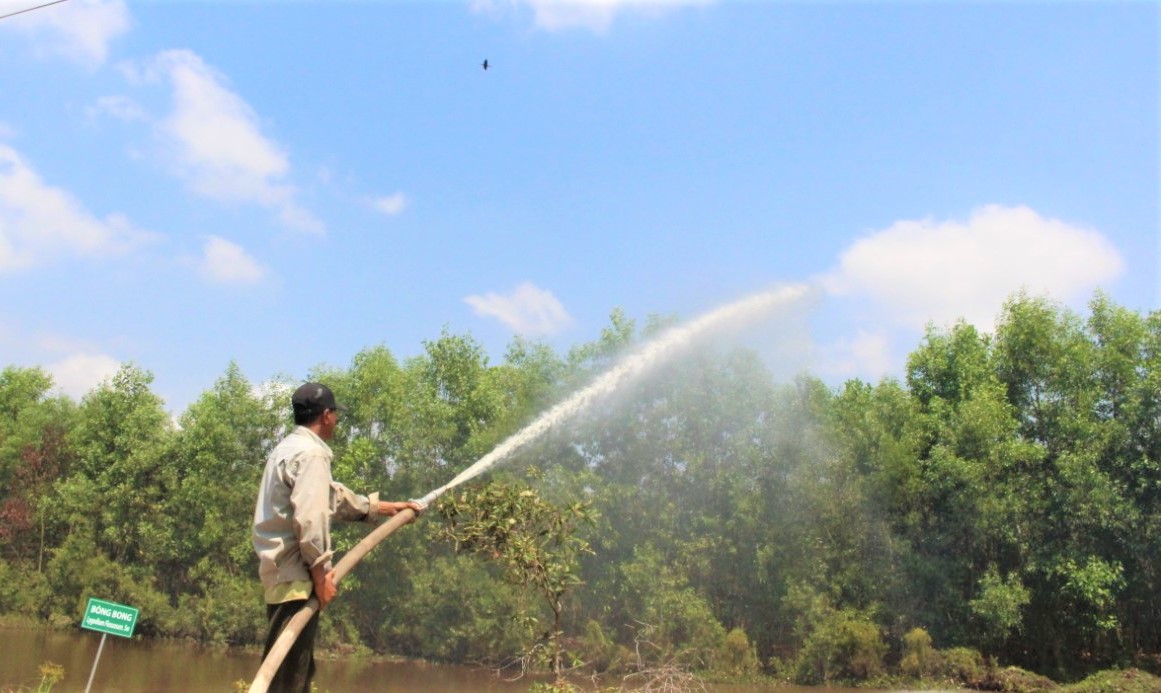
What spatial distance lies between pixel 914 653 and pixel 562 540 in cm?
2059

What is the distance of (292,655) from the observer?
3559mm

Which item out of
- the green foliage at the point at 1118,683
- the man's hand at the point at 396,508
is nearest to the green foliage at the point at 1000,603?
the green foliage at the point at 1118,683

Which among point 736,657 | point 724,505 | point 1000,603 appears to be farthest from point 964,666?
point 724,505

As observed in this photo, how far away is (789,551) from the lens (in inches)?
1029

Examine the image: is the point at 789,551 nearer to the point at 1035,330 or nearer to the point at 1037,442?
the point at 1037,442

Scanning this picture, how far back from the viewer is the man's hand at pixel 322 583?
3.38 m

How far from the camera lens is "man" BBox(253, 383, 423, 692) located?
3.30 meters

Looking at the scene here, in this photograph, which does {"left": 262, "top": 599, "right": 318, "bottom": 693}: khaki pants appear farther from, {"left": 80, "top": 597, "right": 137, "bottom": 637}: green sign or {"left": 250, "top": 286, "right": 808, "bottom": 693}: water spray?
{"left": 80, "top": 597, "right": 137, "bottom": 637}: green sign

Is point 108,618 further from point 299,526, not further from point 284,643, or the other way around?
point 299,526

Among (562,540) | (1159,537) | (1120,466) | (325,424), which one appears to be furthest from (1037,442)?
(325,424)

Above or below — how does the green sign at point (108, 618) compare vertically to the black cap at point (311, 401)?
below

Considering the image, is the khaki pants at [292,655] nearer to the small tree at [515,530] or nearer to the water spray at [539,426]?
the water spray at [539,426]

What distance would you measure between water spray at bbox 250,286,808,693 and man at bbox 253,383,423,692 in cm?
12

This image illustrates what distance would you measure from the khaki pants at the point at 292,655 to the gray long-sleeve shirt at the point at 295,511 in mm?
131
